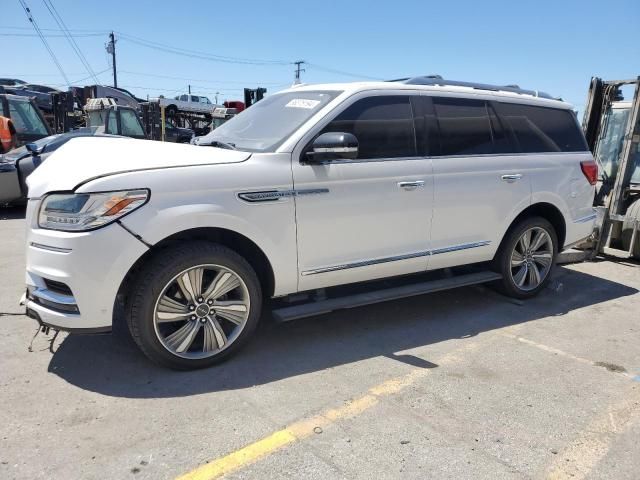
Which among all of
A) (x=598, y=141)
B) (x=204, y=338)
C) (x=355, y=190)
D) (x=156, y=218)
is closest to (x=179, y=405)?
(x=204, y=338)

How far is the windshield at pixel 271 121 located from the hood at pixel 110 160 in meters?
0.31

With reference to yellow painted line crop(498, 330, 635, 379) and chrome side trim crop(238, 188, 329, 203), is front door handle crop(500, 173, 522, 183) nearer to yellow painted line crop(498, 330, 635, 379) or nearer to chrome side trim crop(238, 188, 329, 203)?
yellow painted line crop(498, 330, 635, 379)

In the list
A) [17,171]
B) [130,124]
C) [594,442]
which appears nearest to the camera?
[594,442]

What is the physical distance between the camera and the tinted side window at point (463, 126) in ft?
15.1

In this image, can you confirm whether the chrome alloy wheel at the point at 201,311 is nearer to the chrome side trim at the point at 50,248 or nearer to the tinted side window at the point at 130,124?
the chrome side trim at the point at 50,248

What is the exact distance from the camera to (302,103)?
4.27 metres

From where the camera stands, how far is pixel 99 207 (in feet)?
10.4

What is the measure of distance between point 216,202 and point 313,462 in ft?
5.56

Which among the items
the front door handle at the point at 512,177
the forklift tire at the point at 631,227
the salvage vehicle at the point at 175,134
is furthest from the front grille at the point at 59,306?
the salvage vehicle at the point at 175,134

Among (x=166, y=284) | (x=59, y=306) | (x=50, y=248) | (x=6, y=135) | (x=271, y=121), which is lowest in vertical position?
(x=59, y=306)

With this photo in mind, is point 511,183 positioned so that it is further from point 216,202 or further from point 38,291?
point 38,291

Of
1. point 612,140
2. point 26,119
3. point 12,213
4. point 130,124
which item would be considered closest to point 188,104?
point 130,124

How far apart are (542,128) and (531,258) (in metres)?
1.31

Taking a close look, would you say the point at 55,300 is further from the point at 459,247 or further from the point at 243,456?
the point at 459,247
